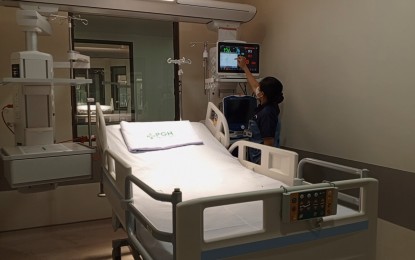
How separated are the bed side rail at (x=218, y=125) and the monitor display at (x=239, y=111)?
6.9 inches

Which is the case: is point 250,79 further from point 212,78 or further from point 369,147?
point 369,147

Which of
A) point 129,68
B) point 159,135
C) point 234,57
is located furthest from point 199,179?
point 129,68

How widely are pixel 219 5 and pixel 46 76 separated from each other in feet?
5.73

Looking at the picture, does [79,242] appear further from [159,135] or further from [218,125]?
[218,125]

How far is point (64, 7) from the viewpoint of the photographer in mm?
2873

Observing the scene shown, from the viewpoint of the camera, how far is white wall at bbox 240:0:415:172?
2385 millimetres

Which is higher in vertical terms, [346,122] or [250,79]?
[250,79]

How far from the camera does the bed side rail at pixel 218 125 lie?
3.16 meters

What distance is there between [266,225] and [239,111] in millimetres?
2295

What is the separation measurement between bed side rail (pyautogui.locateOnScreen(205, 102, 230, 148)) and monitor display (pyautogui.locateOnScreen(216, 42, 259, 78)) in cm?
38

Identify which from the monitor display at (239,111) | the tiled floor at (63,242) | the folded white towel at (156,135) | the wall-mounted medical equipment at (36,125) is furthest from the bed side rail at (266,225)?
the monitor display at (239,111)

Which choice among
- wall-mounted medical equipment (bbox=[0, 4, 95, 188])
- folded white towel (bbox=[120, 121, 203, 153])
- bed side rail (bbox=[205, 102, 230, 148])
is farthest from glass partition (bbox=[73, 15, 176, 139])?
wall-mounted medical equipment (bbox=[0, 4, 95, 188])

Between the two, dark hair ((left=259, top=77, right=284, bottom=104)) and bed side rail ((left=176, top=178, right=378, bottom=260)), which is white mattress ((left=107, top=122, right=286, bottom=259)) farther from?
dark hair ((left=259, top=77, right=284, bottom=104))

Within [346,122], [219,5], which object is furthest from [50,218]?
[346,122]
